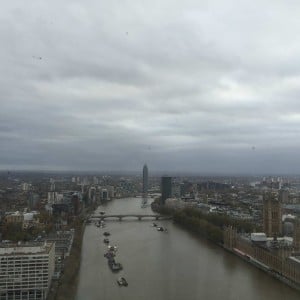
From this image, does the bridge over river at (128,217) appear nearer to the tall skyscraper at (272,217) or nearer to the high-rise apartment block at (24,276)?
the tall skyscraper at (272,217)

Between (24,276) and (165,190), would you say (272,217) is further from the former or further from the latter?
(165,190)

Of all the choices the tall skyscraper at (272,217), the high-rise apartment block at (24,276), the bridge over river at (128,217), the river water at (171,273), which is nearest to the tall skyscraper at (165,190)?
the bridge over river at (128,217)

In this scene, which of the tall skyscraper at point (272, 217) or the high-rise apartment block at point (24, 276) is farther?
the tall skyscraper at point (272, 217)

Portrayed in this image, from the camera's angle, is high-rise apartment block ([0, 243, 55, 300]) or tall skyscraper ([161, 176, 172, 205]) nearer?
high-rise apartment block ([0, 243, 55, 300])

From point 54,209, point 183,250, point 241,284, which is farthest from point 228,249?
point 54,209

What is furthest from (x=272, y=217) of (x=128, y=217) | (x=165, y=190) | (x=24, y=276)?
(x=165, y=190)

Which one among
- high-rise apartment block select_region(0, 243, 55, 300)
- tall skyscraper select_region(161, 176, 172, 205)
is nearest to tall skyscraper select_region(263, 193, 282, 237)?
high-rise apartment block select_region(0, 243, 55, 300)

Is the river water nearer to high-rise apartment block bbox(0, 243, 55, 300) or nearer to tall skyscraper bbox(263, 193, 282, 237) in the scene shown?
high-rise apartment block bbox(0, 243, 55, 300)
